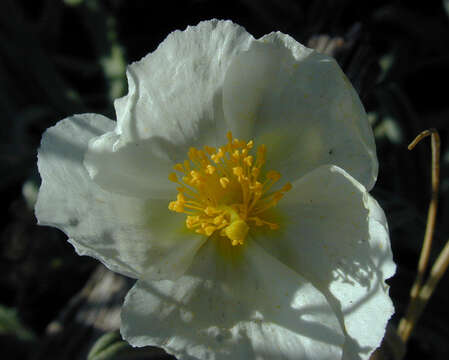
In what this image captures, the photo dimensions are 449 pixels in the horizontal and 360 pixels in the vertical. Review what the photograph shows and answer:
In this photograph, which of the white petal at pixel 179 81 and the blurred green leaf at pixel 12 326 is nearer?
the white petal at pixel 179 81

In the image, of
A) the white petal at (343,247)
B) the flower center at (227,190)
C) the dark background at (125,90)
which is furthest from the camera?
the dark background at (125,90)

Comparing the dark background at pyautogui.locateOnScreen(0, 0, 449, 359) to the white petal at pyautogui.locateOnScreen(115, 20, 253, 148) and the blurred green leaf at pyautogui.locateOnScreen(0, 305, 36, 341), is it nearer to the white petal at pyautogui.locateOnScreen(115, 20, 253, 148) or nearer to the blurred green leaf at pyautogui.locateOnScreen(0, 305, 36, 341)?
the blurred green leaf at pyautogui.locateOnScreen(0, 305, 36, 341)

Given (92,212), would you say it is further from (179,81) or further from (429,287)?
(429,287)

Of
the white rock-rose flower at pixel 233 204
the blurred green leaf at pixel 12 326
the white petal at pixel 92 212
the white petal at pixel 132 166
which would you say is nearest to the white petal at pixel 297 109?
the white rock-rose flower at pixel 233 204

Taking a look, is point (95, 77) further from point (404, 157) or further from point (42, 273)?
point (404, 157)

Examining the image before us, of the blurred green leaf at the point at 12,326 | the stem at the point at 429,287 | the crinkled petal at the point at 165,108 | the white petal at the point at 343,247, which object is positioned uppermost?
the crinkled petal at the point at 165,108

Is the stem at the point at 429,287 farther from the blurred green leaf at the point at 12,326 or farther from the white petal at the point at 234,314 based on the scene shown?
the blurred green leaf at the point at 12,326

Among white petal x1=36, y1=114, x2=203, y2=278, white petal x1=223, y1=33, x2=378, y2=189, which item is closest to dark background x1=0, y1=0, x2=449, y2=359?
white petal x1=223, y1=33, x2=378, y2=189
